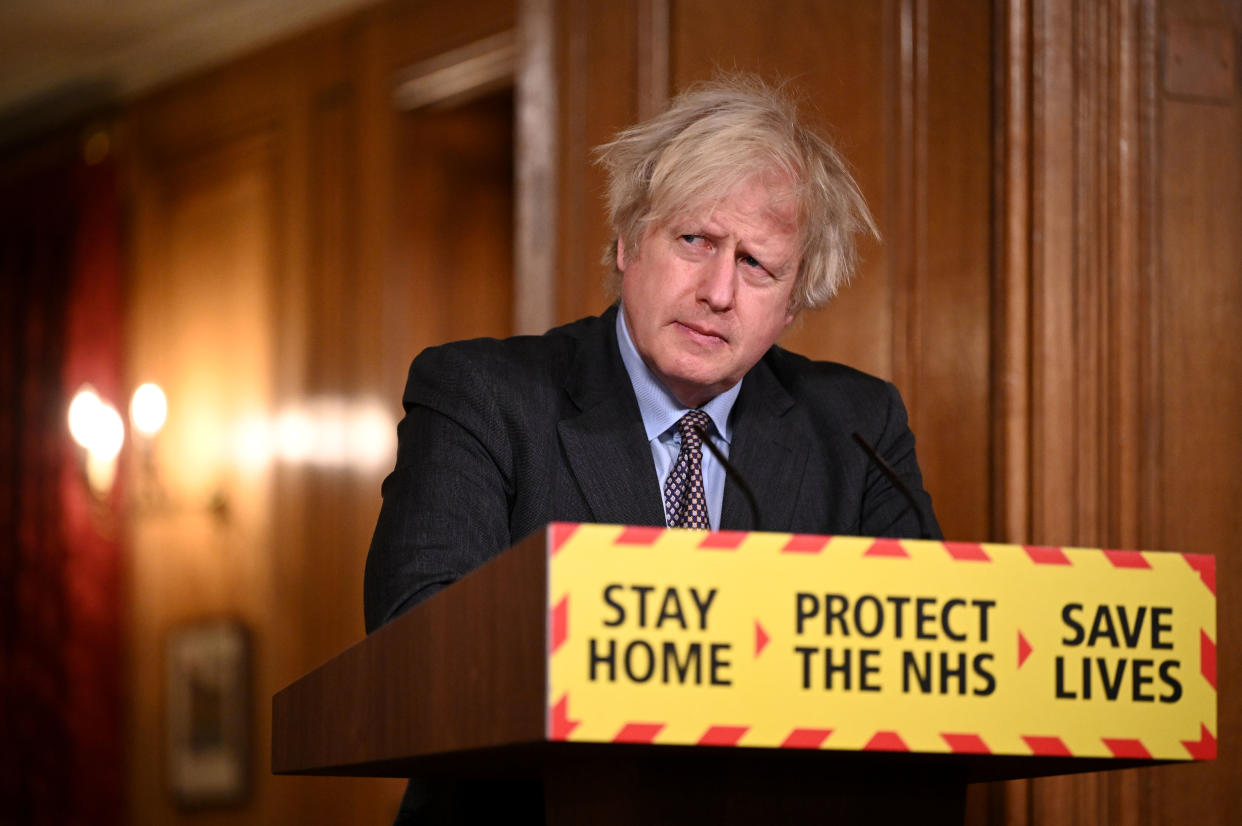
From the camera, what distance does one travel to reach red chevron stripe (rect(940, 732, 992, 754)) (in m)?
1.15

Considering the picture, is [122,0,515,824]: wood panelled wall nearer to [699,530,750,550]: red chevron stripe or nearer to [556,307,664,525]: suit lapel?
[556,307,664,525]: suit lapel

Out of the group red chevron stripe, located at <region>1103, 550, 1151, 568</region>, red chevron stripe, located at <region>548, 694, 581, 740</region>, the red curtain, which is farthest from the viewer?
the red curtain

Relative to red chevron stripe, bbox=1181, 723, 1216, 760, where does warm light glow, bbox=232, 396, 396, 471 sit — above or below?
above

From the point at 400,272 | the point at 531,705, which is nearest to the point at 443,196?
the point at 400,272

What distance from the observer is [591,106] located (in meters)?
4.21

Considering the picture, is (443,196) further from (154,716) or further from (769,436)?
(769,436)

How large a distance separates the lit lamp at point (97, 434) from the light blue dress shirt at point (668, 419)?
541 cm

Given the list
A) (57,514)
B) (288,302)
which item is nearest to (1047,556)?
(288,302)

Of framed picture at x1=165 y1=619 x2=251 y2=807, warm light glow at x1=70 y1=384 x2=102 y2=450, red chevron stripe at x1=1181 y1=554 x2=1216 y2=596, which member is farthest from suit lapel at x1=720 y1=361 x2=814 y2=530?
warm light glow at x1=70 y1=384 x2=102 y2=450

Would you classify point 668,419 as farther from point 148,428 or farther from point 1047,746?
point 148,428

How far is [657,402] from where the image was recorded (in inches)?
82.2

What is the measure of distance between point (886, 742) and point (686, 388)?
1.01 m

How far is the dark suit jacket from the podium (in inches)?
10.0

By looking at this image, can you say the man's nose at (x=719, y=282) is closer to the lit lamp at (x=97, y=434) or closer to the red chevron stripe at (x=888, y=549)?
the red chevron stripe at (x=888, y=549)
